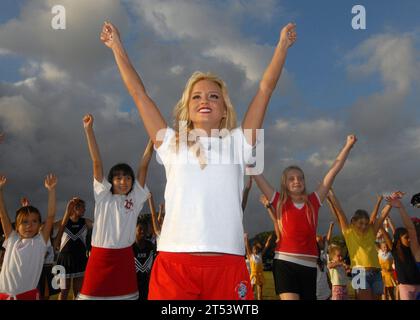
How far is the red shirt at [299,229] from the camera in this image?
5688 mm

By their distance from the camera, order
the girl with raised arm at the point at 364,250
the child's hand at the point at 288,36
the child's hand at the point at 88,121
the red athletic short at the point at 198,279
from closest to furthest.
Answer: the red athletic short at the point at 198,279 < the child's hand at the point at 288,36 < the child's hand at the point at 88,121 < the girl with raised arm at the point at 364,250

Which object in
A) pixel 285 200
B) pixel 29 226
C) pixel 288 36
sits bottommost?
pixel 29 226

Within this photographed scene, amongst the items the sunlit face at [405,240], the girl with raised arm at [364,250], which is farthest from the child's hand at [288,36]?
the sunlit face at [405,240]

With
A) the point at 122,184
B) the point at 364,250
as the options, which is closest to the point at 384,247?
the point at 364,250

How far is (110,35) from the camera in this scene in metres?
3.20

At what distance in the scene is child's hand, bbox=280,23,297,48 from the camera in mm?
3160

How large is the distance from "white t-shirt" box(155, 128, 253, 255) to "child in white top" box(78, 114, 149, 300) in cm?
276

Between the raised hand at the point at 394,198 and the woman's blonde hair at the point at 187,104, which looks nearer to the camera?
the woman's blonde hair at the point at 187,104

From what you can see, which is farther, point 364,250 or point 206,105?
point 364,250

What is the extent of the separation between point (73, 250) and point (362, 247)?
560 cm

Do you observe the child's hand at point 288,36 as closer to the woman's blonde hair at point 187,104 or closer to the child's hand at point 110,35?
the woman's blonde hair at point 187,104

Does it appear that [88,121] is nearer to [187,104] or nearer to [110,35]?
[110,35]

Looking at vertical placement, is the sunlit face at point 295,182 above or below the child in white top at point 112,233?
above

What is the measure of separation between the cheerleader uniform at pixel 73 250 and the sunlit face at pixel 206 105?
6.27 meters
